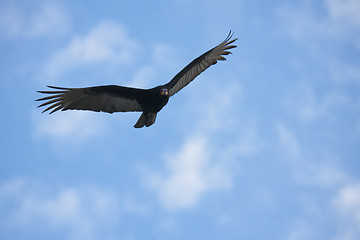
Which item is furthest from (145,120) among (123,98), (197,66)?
(197,66)

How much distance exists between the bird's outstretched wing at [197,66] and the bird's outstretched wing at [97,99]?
38.0 inches

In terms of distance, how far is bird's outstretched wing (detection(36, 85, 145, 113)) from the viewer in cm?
1251

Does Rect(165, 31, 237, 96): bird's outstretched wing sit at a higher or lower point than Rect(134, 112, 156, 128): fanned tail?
higher

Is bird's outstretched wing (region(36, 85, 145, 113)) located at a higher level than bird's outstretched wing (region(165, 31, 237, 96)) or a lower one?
lower

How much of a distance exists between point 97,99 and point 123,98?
66 centimetres

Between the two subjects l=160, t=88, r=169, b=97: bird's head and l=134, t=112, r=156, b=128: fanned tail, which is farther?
l=134, t=112, r=156, b=128: fanned tail

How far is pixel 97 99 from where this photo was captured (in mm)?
12938

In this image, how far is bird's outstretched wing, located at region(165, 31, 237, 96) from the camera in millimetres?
13820

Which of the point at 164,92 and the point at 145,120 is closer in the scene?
the point at 164,92

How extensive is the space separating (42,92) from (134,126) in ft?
7.89

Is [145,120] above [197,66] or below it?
below

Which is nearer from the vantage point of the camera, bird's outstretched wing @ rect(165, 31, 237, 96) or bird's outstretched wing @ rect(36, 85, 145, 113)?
→ bird's outstretched wing @ rect(36, 85, 145, 113)

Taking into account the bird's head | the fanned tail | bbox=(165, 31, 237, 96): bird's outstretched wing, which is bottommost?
the fanned tail

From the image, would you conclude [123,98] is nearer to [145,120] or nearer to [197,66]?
[145,120]
